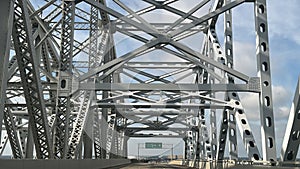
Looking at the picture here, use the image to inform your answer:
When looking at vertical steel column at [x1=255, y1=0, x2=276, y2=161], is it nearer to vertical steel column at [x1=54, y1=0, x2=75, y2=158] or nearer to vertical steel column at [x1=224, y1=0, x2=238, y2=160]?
vertical steel column at [x1=224, y1=0, x2=238, y2=160]

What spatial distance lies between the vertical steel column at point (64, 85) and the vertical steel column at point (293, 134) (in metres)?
9.06

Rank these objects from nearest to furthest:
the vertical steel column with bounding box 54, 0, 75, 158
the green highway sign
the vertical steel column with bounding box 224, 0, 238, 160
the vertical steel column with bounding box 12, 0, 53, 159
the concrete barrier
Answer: the concrete barrier < the vertical steel column with bounding box 12, 0, 53, 159 < the vertical steel column with bounding box 54, 0, 75, 158 < the vertical steel column with bounding box 224, 0, 238, 160 < the green highway sign

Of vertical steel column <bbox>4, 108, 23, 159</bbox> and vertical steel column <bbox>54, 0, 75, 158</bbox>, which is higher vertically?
vertical steel column <bbox>54, 0, 75, 158</bbox>

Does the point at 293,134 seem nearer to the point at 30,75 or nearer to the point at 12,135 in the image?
the point at 30,75

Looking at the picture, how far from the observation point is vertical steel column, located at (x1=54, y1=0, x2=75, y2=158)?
650 inches

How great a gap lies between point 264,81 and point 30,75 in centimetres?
1090

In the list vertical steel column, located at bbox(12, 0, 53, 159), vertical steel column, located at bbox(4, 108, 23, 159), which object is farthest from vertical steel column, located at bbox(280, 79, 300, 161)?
vertical steel column, located at bbox(4, 108, 23, 159)

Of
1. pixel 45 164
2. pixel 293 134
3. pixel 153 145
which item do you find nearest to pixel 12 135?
pixel 45 164

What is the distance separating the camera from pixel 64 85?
17859 millimetres

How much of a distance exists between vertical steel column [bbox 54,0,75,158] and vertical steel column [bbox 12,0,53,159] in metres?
2.27

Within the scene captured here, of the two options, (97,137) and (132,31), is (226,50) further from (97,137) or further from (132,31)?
(97,137)

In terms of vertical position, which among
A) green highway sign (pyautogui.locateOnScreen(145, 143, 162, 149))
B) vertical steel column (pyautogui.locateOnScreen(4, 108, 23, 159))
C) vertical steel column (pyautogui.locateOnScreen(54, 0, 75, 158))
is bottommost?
green highway sign (pyautogui.locateOnScreen(145, 143, 162, 149))

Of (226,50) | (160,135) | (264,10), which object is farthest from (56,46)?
(160,135)

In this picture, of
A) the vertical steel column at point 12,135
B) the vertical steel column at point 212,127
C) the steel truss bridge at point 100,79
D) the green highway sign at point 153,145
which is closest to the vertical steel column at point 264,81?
the steel truss bridge at point 100,79
